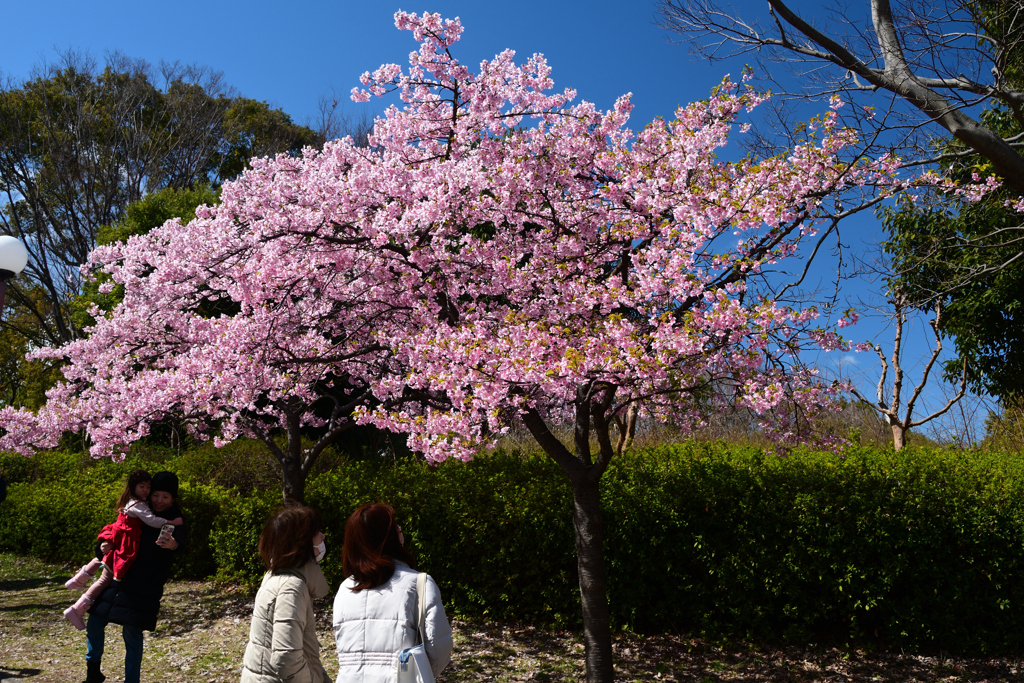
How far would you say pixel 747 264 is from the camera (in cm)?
438

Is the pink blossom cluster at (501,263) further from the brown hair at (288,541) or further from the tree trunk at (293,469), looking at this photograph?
the brown hair at (288,541)

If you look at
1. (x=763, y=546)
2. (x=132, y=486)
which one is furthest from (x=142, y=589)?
(x=763, y=546)

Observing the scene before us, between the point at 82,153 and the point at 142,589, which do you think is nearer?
the point at 142,589

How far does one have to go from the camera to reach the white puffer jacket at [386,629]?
2.52 m

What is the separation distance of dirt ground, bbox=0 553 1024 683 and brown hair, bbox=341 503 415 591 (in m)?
3.33

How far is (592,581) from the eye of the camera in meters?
5.12

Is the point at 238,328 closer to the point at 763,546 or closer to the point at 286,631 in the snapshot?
the point at 286,631

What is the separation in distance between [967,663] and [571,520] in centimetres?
328

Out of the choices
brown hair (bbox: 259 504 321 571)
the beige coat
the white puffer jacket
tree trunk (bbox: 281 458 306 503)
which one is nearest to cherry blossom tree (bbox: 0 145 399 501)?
tree trunk (bbox: 281 458 306 503)

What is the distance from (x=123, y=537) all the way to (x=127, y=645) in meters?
0.69

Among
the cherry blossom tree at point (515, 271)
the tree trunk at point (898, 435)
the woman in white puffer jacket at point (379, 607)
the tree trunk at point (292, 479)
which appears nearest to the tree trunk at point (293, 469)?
the tree trunk at point (292, 479)

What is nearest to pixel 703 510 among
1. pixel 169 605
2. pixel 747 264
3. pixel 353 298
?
pixel 747 264

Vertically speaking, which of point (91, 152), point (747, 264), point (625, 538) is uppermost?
point (91, 152)

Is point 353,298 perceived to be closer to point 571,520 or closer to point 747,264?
point 571,520
